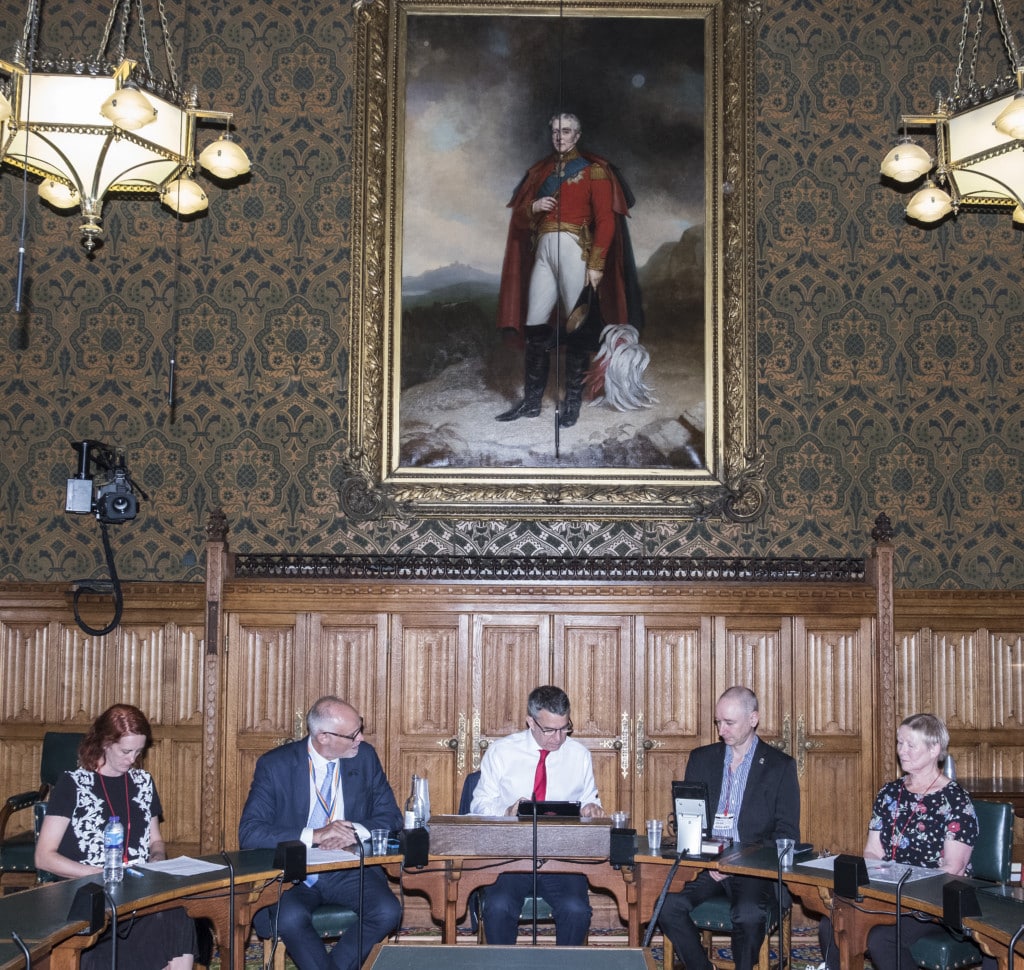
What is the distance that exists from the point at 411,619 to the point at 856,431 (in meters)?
3.36

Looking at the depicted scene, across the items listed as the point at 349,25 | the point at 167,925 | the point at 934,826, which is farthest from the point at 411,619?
the point at 349,25

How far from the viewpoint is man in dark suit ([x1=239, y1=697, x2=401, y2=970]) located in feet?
19.2

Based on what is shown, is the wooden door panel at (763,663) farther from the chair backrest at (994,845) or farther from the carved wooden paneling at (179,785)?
the carved wooden paneling at (179,785)

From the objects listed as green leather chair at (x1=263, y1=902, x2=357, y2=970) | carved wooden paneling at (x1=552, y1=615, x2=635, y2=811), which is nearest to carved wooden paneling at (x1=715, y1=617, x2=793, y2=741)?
carved wooden paneling at (x1=552, y1=615, x2=635, y2=811)

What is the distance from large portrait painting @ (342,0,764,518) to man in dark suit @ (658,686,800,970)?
254 centimetres

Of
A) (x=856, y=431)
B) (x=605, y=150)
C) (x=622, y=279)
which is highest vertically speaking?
(x=605, y=150)

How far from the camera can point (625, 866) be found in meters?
5.90

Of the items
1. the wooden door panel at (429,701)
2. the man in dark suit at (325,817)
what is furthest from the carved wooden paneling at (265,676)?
the man in dark suit at (325,817)

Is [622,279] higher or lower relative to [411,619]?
higher

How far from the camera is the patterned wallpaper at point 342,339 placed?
29.1ft

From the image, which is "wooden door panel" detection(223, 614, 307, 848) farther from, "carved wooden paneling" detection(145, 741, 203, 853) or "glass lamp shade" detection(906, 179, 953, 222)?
"glass lamp shade" detection(906, 179, 953, 222)

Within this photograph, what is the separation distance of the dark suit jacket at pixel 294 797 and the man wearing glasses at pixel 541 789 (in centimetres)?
50

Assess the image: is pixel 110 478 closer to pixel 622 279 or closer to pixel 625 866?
pixel 622 279

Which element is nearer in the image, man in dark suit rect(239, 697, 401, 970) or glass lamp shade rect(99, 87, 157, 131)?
glass lamp shade rect(99, 87, 157, 131)
